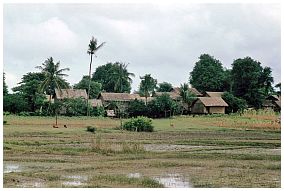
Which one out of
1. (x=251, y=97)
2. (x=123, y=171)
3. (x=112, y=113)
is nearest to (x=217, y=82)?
(x=251, y=97)

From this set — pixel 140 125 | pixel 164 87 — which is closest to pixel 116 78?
pixel 164 87

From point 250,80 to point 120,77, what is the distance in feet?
51.2

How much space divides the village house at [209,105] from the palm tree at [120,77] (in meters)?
8.58

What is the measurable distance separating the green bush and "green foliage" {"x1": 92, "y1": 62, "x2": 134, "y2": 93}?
2532 centimetres

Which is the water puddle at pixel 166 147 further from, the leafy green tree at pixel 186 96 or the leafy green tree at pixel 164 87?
the leafy green tree at pixel 164 87

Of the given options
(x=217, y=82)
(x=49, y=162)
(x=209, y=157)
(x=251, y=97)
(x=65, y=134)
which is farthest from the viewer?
(x=217, y=82)

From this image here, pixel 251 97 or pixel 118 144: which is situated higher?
pixel 251 97

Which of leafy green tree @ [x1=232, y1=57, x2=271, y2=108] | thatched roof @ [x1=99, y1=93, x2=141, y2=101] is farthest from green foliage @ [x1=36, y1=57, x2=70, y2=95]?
leafy green tree @ [x1=232, y1=57, x2=271, y2=108]

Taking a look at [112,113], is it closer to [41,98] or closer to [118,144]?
[41,98]

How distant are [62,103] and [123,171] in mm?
32718

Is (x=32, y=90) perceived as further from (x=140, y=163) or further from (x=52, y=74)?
(x=140, y=163)

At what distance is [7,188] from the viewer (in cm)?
1033

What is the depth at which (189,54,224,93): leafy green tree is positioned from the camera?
221 ft

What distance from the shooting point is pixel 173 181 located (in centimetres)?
1214
